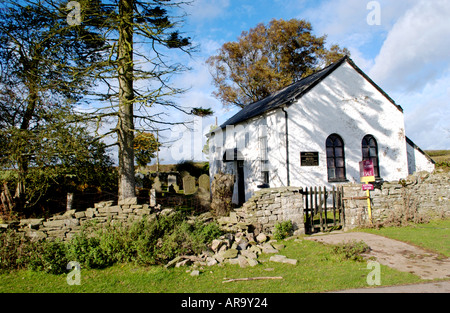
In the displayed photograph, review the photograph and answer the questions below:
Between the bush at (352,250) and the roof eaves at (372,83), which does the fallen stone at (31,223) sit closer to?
the bush at (352,250)

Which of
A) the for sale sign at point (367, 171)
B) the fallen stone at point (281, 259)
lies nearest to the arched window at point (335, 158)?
the for sale sign at point (367, 171)

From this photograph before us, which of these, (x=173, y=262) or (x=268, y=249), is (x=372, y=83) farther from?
(x=173, y=262)

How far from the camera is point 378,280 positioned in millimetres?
5254

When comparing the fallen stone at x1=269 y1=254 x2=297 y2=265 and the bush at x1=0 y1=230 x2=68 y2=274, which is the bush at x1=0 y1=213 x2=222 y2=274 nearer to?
the bush at x1=0 y1=230 x2=68 y2=274

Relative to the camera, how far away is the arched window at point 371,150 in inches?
585

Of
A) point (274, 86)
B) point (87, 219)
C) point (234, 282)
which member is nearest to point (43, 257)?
point (87, 219)

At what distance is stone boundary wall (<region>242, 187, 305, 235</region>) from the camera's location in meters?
9.04

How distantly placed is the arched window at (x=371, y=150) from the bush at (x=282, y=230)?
8288 millimetres

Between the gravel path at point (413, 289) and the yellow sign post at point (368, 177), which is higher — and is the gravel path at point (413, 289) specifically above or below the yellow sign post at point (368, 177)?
below

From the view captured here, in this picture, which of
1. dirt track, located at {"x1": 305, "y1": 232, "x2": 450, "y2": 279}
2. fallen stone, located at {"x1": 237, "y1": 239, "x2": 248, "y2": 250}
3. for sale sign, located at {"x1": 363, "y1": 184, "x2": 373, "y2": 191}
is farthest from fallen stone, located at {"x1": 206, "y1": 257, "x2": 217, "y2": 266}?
for sale sign, located at {"x1": 363, "y1": 184, "x2": 373, "y2": 191}

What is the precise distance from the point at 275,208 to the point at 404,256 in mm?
3783

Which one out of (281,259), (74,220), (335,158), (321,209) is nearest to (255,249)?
(281,259)

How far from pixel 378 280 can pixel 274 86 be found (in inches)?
983

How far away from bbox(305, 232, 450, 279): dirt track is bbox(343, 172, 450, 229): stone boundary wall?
153 cm
